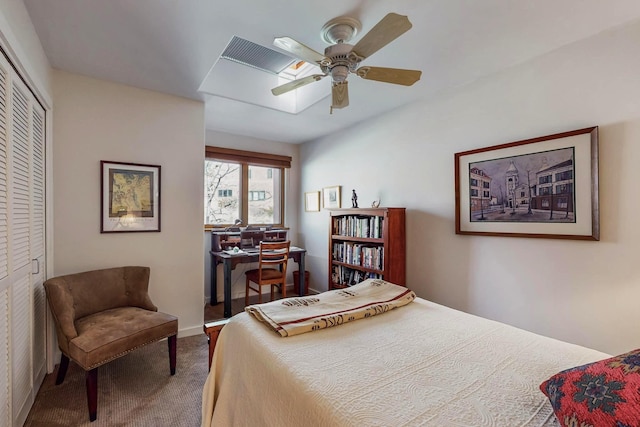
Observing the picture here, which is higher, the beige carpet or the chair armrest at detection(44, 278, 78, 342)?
the chair armrest at detection(44, 278, 78, 342)

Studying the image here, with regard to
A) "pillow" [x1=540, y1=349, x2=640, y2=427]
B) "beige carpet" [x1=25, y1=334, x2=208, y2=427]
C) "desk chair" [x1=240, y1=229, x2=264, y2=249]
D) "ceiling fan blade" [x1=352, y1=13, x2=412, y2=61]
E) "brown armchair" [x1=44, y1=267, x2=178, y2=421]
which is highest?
"ceiling fan blade" [x1=352, y1=13, x2=412, y2=61]

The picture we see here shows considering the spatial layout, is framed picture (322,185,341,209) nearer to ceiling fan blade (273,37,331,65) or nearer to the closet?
ceiling fan blade (273,37,331,65)

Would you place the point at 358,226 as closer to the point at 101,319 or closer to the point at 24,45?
the point at 101,319

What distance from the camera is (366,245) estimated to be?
3.38 meters

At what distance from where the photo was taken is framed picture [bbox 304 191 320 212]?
4414 millimetres

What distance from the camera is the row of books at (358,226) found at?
3.14 meters

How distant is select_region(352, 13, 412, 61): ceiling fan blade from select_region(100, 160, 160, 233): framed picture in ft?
7.20

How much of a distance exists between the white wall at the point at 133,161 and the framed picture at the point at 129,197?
0.16ft

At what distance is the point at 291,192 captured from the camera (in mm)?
4832

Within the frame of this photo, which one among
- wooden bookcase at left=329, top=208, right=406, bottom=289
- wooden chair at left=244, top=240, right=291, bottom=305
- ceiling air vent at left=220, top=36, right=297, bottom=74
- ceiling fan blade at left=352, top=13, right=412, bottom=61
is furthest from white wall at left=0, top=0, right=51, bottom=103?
wooden bookcase at left=329, top=208, right=406, bottom=289

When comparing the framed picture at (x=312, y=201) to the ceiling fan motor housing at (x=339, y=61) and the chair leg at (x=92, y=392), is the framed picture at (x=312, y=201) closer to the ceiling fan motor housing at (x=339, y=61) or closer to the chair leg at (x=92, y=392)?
the ceiling fan motor housing at (x=339, y=61)

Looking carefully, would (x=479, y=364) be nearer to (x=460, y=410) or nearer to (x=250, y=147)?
(x=460, y=410)

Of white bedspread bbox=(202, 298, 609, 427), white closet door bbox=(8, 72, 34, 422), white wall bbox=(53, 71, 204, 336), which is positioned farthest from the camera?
white wall bbox=(53, 71, 204, 336)

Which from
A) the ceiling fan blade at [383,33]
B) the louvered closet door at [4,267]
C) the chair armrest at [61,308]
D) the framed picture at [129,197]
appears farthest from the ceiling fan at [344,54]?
the chair armrest at [61,308]
